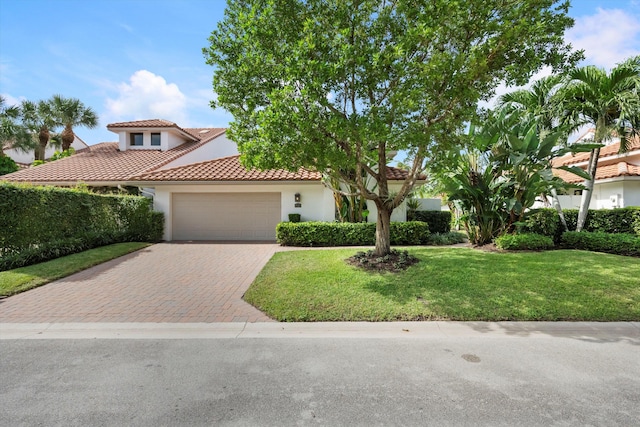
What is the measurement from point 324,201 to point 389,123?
800cm

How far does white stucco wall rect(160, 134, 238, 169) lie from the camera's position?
17417mm

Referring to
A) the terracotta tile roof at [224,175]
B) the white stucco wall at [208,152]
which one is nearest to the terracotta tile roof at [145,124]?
the white stucco wall at [208,152]

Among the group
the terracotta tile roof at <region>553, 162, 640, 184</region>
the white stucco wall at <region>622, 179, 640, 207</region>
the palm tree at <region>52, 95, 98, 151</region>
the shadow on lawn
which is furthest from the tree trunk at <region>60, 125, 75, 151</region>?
the white stucco wall at <region>622, 179, 640, 207</region>

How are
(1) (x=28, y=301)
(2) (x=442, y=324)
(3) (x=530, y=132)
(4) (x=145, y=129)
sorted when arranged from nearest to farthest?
(2) (x=442, y=324), (1) (x=28, y=301), (3) (x=530, y=132), (4) (x=145, y=129)

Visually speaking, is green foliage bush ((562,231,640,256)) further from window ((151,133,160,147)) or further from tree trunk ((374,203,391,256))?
window ((151,133,160,147))

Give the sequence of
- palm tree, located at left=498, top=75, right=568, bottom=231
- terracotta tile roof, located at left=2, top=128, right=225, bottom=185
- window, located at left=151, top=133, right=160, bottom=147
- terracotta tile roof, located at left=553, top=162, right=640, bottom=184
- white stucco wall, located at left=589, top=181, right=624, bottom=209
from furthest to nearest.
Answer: window, located at left=151, top=133, right=160, bottom=147, terracotta tile roof, located at left=2, top=128, right=225, bottom=185, white stucco wall, located at left=589, top=181, right=624, bottom=209, terracotta tile roof, located at left=553, top=162, right=640, bottom=184, palm tree, located at left=498, top=75, right=568, bottom=231

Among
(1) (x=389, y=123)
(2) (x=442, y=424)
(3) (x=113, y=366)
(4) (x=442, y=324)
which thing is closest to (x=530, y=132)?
(1) (x=389, y=123)

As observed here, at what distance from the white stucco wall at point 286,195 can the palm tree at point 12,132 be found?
17982mm

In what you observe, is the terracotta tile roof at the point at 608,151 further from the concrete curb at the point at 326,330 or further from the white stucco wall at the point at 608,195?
the concrete curb at the point at 326,330

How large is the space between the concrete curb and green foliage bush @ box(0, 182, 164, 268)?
14.8 ft

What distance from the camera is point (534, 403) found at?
121 inches

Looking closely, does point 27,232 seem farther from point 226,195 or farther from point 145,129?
point 145,129

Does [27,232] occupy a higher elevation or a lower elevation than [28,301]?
higher

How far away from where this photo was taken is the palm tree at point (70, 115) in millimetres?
24812
